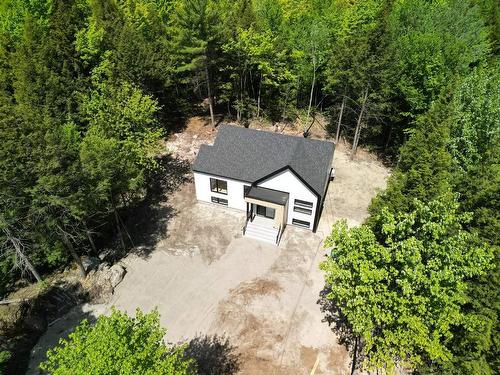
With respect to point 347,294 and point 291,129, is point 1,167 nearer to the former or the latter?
point 347,294

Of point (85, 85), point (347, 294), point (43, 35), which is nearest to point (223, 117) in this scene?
point (85, 85)

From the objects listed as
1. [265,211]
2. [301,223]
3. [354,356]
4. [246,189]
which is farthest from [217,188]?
[354,356]

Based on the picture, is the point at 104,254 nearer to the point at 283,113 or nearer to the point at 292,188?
the point at 292,188

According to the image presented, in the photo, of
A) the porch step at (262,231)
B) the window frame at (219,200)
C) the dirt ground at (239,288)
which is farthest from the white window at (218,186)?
the porch step at (262,231)

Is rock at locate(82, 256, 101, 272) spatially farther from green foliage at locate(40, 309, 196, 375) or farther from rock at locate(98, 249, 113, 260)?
green foliage at locate(40, 309, 196, 375)

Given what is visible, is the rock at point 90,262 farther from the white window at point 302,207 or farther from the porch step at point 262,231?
the white window at point 302,207

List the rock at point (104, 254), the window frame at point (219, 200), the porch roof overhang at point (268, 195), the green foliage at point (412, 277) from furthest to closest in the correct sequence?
the window frame at point (219, 200) < the rock at point (104, 254) < the porch roof overhang at point (268, 195) < the green foliage at point (412, 277)
